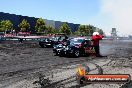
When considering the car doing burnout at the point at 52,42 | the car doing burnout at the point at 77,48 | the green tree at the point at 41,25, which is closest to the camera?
the car doing burnout at the point at 77,48

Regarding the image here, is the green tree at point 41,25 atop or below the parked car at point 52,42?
atop

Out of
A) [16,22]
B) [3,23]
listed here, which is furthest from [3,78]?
[16,22]

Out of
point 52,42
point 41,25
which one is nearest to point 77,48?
point 52,42

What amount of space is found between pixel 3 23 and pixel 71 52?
6125 centimetres

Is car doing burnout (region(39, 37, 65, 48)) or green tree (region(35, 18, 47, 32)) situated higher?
green tree (region(35, 18, 47, 32))

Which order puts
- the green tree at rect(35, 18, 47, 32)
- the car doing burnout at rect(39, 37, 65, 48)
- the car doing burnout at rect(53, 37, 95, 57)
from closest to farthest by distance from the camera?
the car doing burnout at rect(53, 37, 95, 57)
the car doing burnout at rect(39, 37, 65, 48)
the green tree at rect(35, 18, 47, 32)

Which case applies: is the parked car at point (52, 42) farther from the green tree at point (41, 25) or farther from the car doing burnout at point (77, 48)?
the green tree at point (41, 25)

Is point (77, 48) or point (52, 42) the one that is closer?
point (77, 48)

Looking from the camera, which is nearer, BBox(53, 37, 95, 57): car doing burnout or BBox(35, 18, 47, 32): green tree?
BBox(53, 37, 95, 57): car doing burnout

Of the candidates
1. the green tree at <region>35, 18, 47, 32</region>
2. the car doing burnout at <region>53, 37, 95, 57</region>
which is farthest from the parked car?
the green tree at <region>35, 18, 47, 32</region>

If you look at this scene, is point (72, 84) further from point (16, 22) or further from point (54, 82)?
point (16, 22)

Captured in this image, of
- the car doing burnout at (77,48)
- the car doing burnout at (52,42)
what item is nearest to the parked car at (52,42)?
the car doing burnout at (52,42)

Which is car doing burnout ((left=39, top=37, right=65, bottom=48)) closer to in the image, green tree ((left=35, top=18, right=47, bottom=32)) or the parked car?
the parked car

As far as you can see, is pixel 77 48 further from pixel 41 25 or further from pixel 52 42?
pixel 41 25
